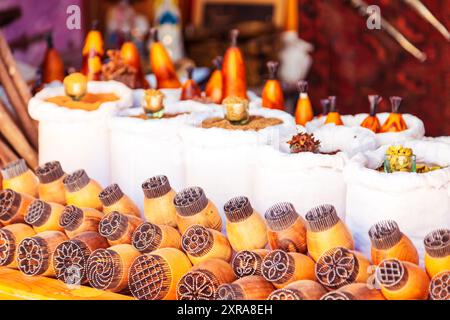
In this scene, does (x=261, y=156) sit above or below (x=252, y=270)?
above

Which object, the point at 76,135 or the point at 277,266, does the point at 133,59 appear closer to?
the point at 76,135

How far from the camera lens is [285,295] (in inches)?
50.2

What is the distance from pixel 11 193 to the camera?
1716 millimetres

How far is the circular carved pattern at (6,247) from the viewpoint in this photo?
160cm

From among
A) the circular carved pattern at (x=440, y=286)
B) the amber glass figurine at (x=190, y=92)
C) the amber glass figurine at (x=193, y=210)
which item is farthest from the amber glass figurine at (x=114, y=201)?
the circular carved pattern at (x=440, y=286)

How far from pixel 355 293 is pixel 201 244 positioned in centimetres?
32

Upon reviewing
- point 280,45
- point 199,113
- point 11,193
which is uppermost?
point 199,113

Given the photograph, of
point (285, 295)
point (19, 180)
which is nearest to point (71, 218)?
point (19, 180)

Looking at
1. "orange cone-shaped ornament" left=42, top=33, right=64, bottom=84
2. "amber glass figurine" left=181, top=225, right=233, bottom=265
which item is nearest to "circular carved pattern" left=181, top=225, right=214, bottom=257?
"amber glass figurine" left=181, top=225, right=233, bottom=265

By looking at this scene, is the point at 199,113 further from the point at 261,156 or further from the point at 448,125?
the point at 448,125
